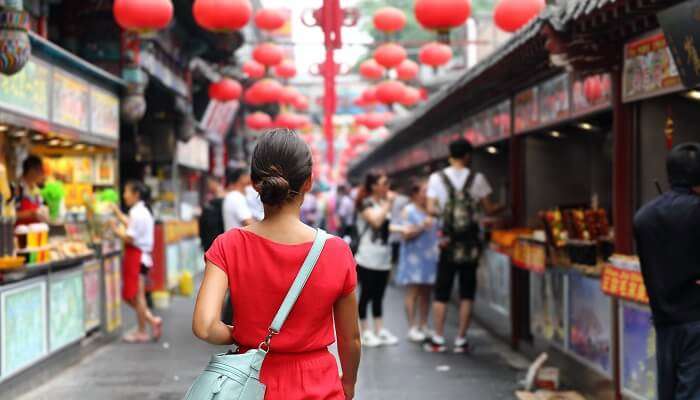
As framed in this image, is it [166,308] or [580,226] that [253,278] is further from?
[166,308]

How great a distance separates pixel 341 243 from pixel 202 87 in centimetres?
2001

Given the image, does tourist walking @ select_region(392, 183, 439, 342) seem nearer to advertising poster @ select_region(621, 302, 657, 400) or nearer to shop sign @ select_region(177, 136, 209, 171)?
Result: advertising poster @ select_region(621, 302, 657, 400)

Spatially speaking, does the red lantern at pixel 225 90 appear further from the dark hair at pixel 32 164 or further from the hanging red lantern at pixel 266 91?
the dark hair at pixel 32 164

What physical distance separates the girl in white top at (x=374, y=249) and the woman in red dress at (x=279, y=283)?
7.88 metres

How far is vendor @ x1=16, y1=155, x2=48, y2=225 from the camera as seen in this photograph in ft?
34.2

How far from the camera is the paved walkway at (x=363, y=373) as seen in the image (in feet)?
28.9

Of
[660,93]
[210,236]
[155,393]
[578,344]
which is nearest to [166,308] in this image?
Answer: [210,236]

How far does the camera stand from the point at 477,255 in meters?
10.9

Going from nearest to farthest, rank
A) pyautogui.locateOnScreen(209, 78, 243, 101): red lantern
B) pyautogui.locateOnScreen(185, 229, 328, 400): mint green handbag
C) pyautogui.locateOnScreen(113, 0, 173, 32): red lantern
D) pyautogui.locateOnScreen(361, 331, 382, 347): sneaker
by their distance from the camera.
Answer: pyautogui.locateOnScreen(185, 229, 328, 400): mint green handbag < pyautogui.locateOnScreen(113, 0, 173, 32): red lantern < pyautogui.locateOnScreen(361, 331, 382, 347): sneaker < pyautogui.locateOnScreen(209, 78, 243, 101): red lantern

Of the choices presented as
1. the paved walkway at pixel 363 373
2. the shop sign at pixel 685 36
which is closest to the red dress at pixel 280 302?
the shop sign at pixel 685 36

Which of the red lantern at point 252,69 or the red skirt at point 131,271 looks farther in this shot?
the red lantern at point 252,69

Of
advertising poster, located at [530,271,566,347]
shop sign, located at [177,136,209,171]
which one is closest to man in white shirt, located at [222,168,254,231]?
advertising poster, located at [530,271,566,347]

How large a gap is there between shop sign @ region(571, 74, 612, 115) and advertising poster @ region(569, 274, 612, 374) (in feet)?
5.02

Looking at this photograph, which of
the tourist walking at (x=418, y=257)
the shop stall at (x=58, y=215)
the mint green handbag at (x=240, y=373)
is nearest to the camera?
the mint green handbag at (x=240, y=373)
